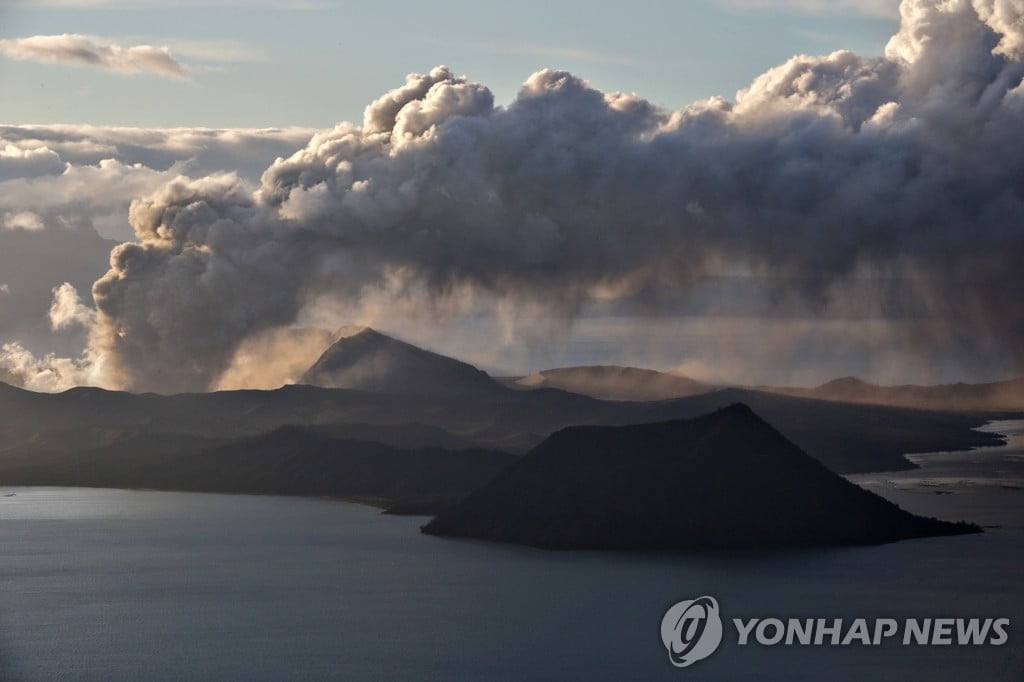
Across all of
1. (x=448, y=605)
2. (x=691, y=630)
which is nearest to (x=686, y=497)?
(x=448, y=605)

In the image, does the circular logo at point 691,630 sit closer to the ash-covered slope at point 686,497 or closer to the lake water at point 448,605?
the lake water at point 448,605

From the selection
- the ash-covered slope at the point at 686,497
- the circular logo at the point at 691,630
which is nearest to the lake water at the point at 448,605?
the circular logo at the point at 691,630

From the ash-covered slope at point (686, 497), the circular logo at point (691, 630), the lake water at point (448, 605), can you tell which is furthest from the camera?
the ash-covered slope at point (686, 497)

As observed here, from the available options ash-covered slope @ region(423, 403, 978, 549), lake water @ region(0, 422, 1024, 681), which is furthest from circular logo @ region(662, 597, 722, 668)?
ash-covered slope @ region(423, 403, 978, 549)

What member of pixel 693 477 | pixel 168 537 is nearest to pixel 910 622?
pixel 693 477

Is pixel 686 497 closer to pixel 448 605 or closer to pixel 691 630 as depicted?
pixel 448 605

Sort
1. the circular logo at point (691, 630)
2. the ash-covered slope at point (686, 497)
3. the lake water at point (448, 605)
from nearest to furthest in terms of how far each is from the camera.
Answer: the lake water at point (448, 605) → the circular logo at point (691, 630) → the ash-covered slope at point (686, 497)

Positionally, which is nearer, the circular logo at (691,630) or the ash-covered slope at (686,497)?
the circular logo at (691,630)

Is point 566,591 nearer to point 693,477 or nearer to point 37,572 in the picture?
point 693,477
